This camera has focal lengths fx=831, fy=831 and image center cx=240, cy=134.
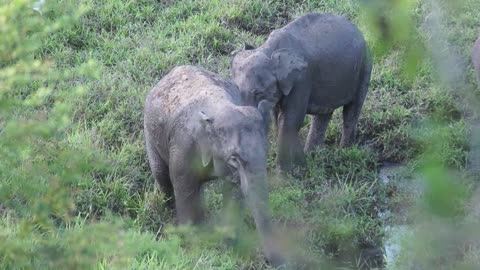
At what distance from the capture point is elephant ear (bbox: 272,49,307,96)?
4852 millimetres

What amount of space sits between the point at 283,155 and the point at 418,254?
11.6 ft

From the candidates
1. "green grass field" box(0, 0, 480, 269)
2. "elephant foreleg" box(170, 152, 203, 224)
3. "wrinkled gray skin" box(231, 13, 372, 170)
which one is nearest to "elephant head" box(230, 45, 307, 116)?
"wrinkled gray skin" box(231, 13, 372, 170)

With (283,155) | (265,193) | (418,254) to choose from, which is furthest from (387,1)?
(283,155)

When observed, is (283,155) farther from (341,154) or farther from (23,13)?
(23,13)

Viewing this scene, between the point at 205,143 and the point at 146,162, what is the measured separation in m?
1.26

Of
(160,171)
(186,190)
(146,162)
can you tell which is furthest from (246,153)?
(146,162)

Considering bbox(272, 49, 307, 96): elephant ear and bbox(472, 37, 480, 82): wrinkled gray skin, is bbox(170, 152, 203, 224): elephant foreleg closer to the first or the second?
bbox(272, 49, 307, 96): elephant ear

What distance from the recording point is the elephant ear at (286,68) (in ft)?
15.9

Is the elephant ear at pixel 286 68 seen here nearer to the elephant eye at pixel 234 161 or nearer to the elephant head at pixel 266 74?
the elephant head at pixel 266 74

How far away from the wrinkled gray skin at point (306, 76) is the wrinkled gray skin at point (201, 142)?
33 centimetres

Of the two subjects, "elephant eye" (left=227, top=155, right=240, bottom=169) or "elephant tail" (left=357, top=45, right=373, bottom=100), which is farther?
"elephant tail" (left=357, top=45, right=373, bottom=100)

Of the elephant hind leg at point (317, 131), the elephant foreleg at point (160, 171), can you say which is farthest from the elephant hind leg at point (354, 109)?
the elephant foreleg at point (160, 171)

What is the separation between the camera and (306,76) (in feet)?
16.7

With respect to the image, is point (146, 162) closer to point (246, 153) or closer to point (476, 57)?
point (246, 153)
